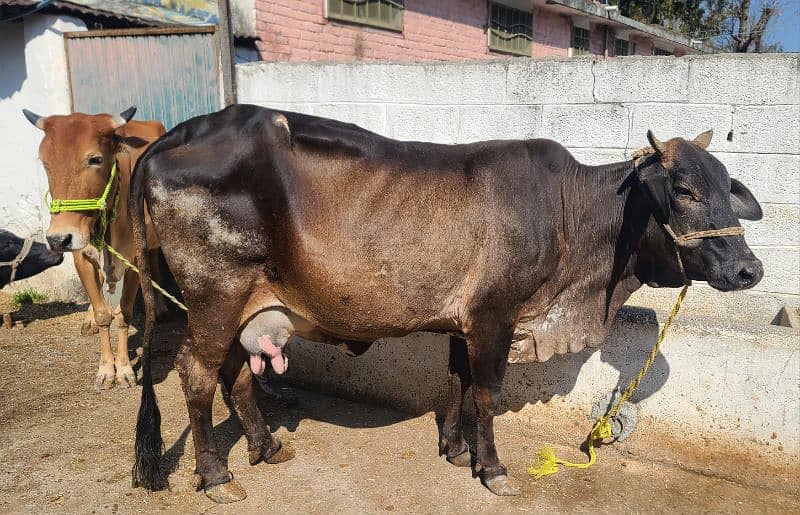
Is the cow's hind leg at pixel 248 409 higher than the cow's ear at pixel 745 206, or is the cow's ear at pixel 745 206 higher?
the cow's ear at pixel 745 206

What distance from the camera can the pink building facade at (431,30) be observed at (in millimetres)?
8211

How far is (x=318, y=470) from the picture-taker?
3.59m

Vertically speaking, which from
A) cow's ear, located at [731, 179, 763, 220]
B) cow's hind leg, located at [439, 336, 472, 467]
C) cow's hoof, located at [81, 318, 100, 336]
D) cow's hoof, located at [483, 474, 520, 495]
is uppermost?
cow's ear, located at [731, 179, 763, 220]

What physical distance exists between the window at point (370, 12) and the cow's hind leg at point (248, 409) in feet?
20.9

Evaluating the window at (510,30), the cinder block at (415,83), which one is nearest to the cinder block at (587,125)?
the cinder block at (415,83)

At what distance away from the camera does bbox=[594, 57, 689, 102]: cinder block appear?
422 cm

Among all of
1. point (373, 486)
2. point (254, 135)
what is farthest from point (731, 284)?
point (254, 135)

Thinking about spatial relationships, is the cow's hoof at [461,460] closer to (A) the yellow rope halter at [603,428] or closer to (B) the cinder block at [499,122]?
(A) the yellow rope halter at [603,428]

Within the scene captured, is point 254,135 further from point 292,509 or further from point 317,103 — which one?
point 317,103

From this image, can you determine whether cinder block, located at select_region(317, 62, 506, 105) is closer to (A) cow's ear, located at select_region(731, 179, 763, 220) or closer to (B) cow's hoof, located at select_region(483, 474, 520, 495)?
(A) cow's ear, located at select_region(731, 179, 763, 220)

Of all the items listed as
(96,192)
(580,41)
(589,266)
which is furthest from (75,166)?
(580,41)

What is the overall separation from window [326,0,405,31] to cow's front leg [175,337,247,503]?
21.7ft

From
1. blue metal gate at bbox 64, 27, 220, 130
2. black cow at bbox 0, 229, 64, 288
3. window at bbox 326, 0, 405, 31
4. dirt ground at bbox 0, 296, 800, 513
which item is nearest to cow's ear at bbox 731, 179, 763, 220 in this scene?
dirt ground at bbox 0, 296, 800, 513

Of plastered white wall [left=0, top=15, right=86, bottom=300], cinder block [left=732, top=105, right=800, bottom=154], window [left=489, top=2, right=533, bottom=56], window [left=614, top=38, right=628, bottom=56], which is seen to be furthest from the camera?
window [left=614, top=38, right=628, bottom=56]
